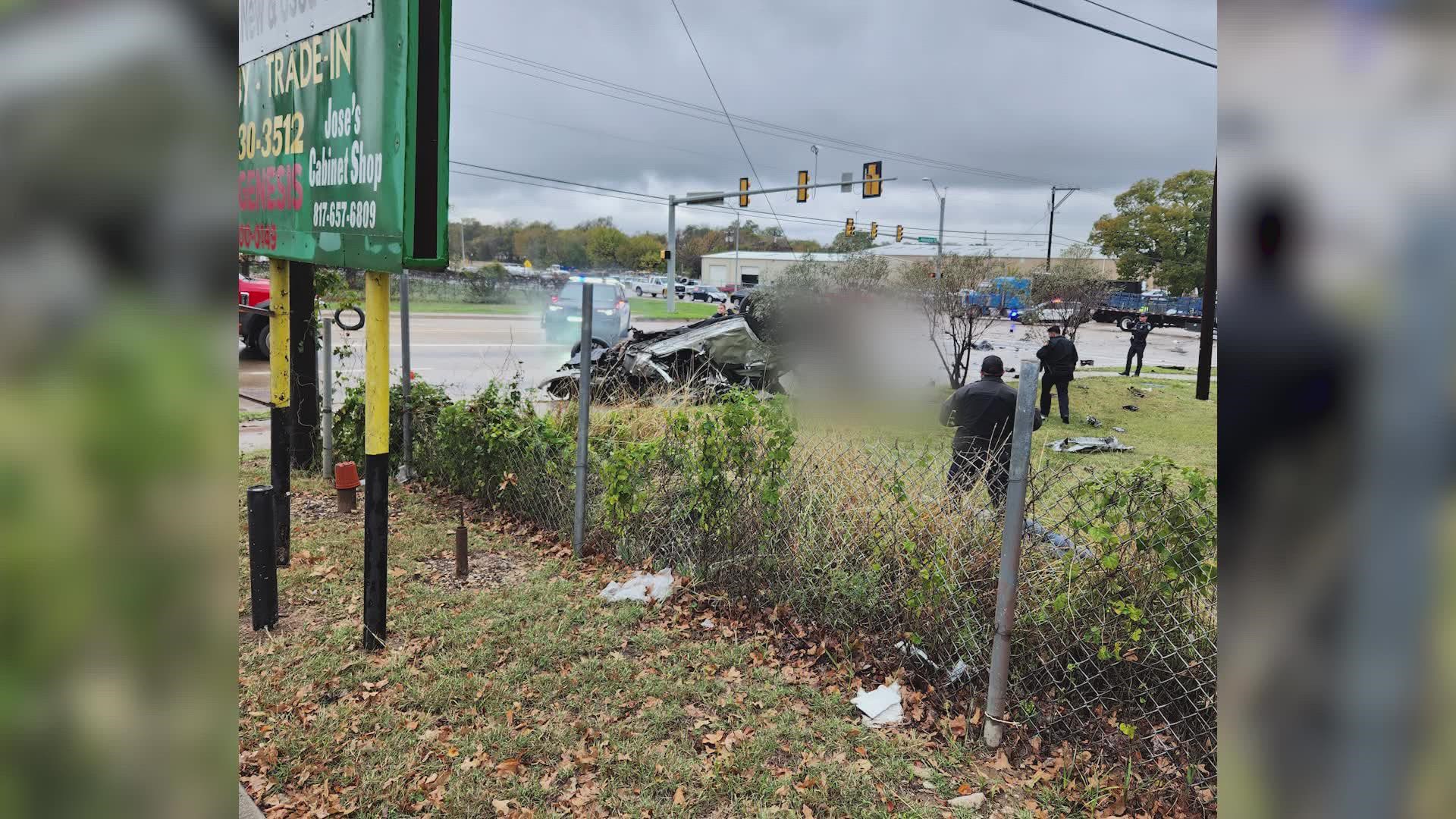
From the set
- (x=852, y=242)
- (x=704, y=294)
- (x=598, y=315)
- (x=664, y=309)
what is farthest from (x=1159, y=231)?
(x=704, y=294)

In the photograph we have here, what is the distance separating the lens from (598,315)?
16891 millimetres

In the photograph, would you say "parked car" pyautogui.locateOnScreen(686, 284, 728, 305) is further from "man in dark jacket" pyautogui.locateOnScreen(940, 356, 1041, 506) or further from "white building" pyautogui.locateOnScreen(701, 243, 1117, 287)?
"man in dark jacket" pyautogui.locateOnScreen(940, 356, 1041, 506)

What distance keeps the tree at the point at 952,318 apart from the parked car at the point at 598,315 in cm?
557

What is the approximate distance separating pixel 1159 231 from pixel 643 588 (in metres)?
31.8

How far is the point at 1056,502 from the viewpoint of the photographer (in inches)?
146

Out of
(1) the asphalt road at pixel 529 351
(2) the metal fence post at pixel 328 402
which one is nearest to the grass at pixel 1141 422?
(1) the asphalt road at pixel 529 351

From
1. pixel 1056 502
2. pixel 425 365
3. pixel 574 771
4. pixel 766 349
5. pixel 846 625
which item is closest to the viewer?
pixel 574 771

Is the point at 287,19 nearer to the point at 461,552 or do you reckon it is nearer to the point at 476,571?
the point at 461,552

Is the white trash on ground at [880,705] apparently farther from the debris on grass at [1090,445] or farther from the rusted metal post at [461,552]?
the debris on grass at [1090,445]
